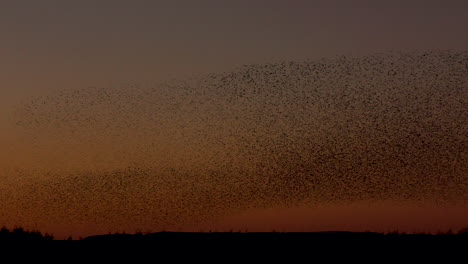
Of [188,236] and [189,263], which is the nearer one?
[189,263]

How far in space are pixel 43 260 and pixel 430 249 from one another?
12.3 m

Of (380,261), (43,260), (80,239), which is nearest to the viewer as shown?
(380,261)

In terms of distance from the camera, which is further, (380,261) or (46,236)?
(46,236)

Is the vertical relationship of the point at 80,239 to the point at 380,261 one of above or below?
above

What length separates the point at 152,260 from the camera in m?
26.5

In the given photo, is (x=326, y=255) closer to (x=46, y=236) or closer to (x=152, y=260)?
(x=152, y=260)

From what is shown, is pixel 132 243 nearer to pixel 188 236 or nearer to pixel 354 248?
pixel 188 236

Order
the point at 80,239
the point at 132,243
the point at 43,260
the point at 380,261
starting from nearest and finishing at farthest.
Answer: the point at 380,261 → the point at 43,260 → the point at 132,243 → the point at 80,239

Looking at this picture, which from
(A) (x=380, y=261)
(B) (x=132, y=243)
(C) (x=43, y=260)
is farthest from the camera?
(B) (x=132, y=243)

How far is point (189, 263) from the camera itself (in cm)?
2612

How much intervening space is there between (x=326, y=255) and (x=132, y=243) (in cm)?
672

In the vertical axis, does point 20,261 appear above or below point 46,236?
below

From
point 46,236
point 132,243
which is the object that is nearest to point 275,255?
point 132,243

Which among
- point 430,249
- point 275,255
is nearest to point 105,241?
point 275,255
